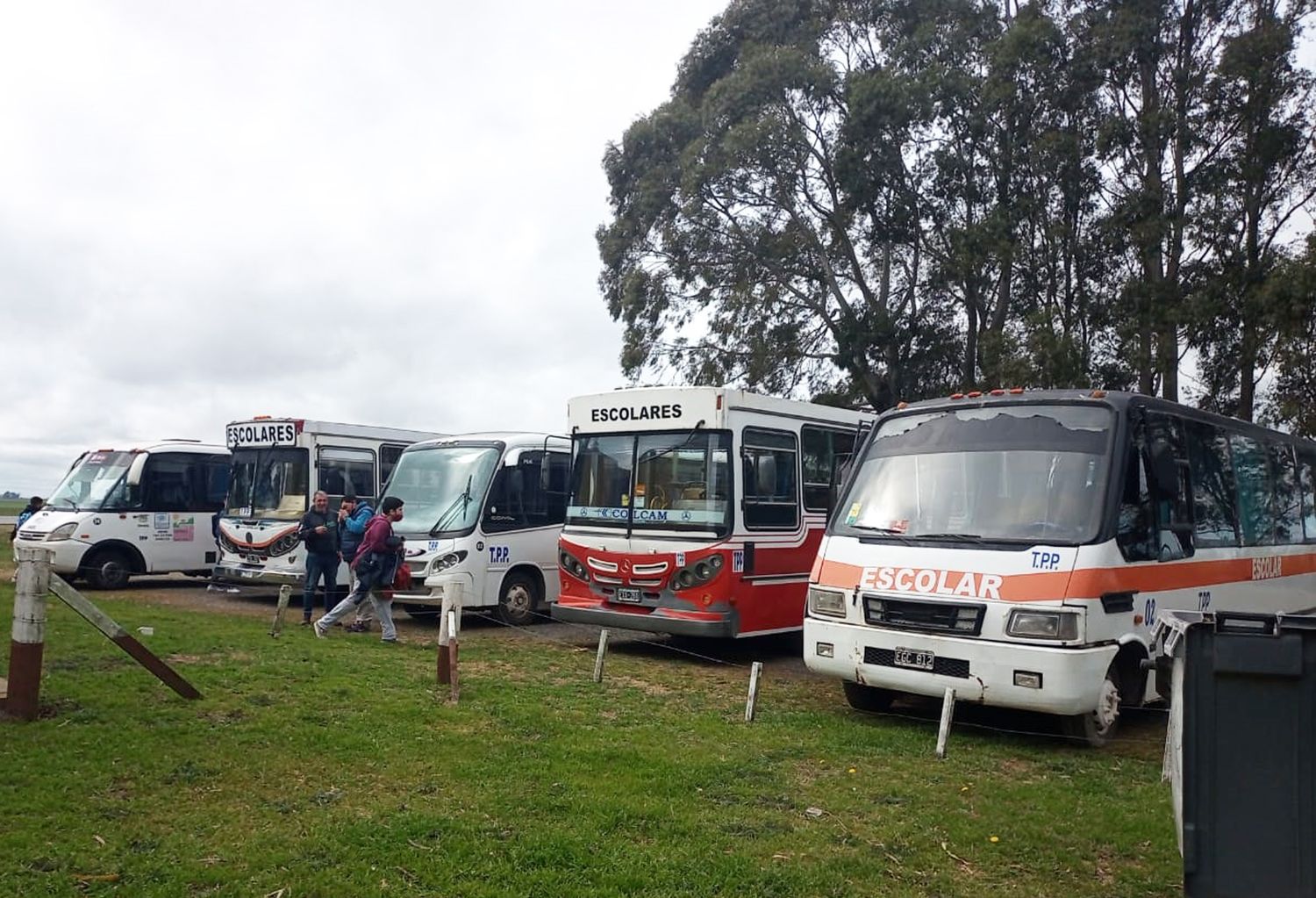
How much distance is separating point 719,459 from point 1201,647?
7.73m

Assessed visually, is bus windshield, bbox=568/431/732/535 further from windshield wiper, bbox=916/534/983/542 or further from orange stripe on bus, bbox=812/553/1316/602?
windshield wiper, bbox=916/534/983/542

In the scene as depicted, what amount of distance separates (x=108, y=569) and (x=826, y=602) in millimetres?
14493

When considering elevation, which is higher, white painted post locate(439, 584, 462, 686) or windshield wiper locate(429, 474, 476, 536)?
windshield wiper locate(429, 474, 476, 536)

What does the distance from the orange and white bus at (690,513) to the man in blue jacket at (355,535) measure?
2.63 meters

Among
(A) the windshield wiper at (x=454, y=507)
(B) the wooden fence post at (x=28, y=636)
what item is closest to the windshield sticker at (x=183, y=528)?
(A) the windshield wiper at (x=454, y=507)

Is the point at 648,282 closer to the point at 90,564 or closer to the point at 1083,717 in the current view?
the point at 90,564

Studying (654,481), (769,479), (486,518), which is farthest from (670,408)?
(486,518)

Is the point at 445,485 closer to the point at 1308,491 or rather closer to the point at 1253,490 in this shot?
the point at 1253,490

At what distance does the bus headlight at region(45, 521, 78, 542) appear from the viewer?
1834 cm

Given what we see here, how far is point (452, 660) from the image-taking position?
29.1 ft

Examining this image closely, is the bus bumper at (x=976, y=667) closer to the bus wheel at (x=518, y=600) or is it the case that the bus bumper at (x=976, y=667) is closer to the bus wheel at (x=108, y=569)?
the bus wheel at (x=518, y=600)

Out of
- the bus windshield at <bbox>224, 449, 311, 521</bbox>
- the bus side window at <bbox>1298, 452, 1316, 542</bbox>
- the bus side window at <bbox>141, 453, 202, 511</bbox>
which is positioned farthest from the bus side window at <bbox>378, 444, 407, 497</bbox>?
the bus side window at <bbox>1298, 452, 1316, 542</bbox>

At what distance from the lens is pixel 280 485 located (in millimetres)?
17141

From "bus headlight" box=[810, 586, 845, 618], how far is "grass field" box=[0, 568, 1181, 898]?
2.80 ft
